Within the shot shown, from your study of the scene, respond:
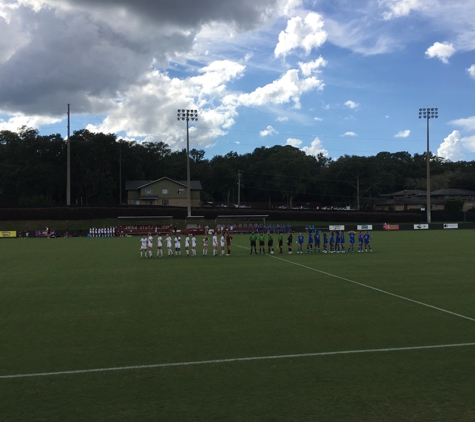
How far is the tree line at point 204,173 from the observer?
79125 millimetres

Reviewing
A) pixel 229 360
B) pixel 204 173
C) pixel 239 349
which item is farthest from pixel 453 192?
pixel 229 360

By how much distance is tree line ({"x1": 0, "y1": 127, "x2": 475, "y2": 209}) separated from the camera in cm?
7912

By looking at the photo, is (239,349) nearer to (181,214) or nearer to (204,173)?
(181,214)

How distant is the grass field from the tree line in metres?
62.3

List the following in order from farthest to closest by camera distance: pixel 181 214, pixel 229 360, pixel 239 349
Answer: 1. pixel 181 214
2. pixel 239 349
3. pixel 229 360

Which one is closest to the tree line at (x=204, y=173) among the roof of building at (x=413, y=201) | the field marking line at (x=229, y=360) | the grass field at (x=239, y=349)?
the roof of building at (x=413, y=201)

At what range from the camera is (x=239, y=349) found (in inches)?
325

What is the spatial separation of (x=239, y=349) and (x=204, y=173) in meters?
96.1

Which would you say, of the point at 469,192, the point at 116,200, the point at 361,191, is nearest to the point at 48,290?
the point at 116,200

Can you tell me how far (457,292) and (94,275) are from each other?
1344 cm

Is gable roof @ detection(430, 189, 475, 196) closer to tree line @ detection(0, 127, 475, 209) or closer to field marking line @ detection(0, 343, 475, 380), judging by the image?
tree line @ detection(0, 127, 475, 209)

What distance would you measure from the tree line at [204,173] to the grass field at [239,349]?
62325 millimetres

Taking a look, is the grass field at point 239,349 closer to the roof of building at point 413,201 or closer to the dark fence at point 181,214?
the dark fence at point 181,214

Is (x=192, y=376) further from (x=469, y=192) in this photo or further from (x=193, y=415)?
(x=469, y=192)
